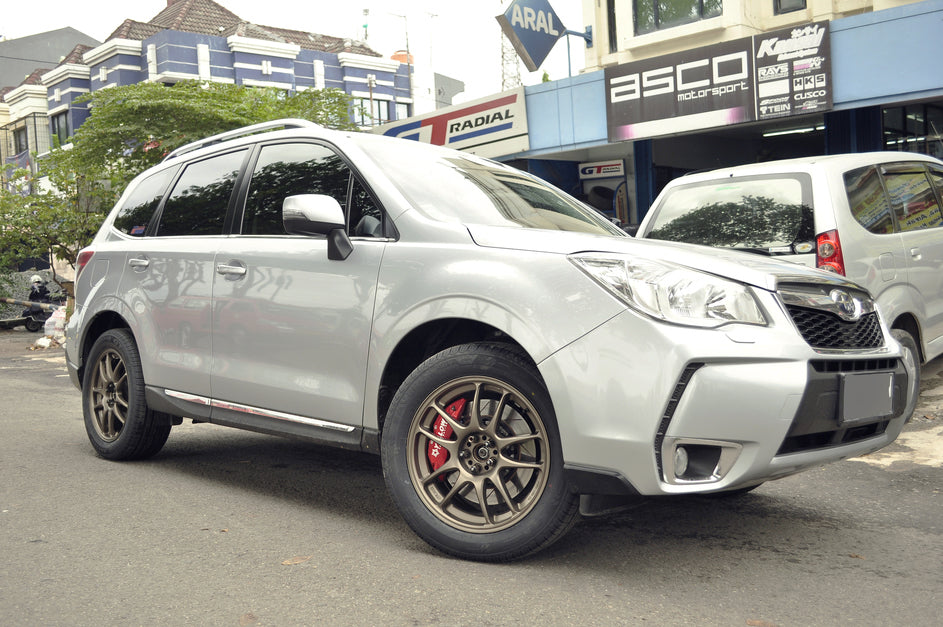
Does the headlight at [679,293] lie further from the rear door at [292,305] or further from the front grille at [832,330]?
the rear door at [292,305]

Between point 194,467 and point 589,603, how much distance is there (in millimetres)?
3123

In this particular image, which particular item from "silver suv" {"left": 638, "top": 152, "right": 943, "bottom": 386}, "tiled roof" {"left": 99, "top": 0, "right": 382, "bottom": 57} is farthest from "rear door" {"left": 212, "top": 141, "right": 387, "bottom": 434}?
"tiled roof" {"left": 99, "top": 0, "right": 382, "bottom": 57}

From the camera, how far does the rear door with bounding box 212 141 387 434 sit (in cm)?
392

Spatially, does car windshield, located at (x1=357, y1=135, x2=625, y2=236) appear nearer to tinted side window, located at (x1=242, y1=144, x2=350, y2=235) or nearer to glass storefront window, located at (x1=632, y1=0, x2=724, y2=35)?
tinted side window, located at (x1=242, y1=144, x2=350, y2=235)

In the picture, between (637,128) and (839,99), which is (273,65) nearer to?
(637,128)

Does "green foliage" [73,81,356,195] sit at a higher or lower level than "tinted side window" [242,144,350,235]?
higher

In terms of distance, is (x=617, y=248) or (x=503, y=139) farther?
(x=503, y=139)

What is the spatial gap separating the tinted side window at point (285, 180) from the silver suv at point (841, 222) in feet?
10.1

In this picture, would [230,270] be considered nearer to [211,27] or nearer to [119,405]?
[119,405]

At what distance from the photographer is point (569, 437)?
3160mm

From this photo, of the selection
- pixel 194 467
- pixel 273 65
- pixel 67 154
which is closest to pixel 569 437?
pixel 194 467

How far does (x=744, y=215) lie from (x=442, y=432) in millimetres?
3782

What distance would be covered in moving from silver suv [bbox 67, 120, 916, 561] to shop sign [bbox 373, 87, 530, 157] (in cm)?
1220

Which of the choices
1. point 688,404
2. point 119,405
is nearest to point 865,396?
point 688,404
